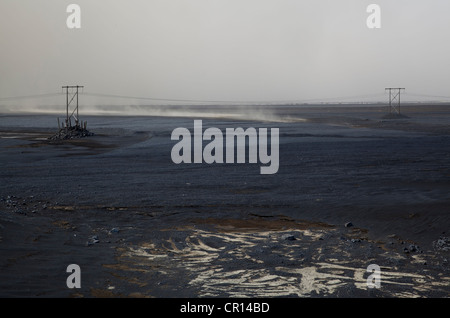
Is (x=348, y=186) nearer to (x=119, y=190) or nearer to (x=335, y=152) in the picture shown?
(x=119, y=190)

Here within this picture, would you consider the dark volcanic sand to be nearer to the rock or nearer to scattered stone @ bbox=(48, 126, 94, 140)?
the rock

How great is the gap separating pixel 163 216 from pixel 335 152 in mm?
19930

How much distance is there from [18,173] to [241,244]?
16.7 metres

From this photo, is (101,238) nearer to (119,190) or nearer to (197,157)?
(119,190)

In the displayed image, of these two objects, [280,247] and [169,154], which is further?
[169,154]

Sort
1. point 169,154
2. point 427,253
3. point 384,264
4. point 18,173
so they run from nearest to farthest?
point 384,264
point 427,253
point 18,173
point 169,154

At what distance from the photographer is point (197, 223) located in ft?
50.2

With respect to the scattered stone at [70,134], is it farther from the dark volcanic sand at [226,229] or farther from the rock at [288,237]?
the rock at [288,237]

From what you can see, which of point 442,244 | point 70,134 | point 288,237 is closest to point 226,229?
point 288,237

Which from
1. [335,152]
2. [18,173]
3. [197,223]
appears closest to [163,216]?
[197,223]

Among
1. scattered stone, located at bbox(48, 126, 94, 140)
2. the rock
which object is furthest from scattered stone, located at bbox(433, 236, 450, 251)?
scattered stone, located at bbox(48, 126, 94, 140)

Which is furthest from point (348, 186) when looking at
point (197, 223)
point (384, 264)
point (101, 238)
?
point (101, 238)

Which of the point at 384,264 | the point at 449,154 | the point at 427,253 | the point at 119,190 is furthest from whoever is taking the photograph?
the point at 449,154

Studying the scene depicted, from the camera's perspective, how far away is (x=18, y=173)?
25688 millimetres
